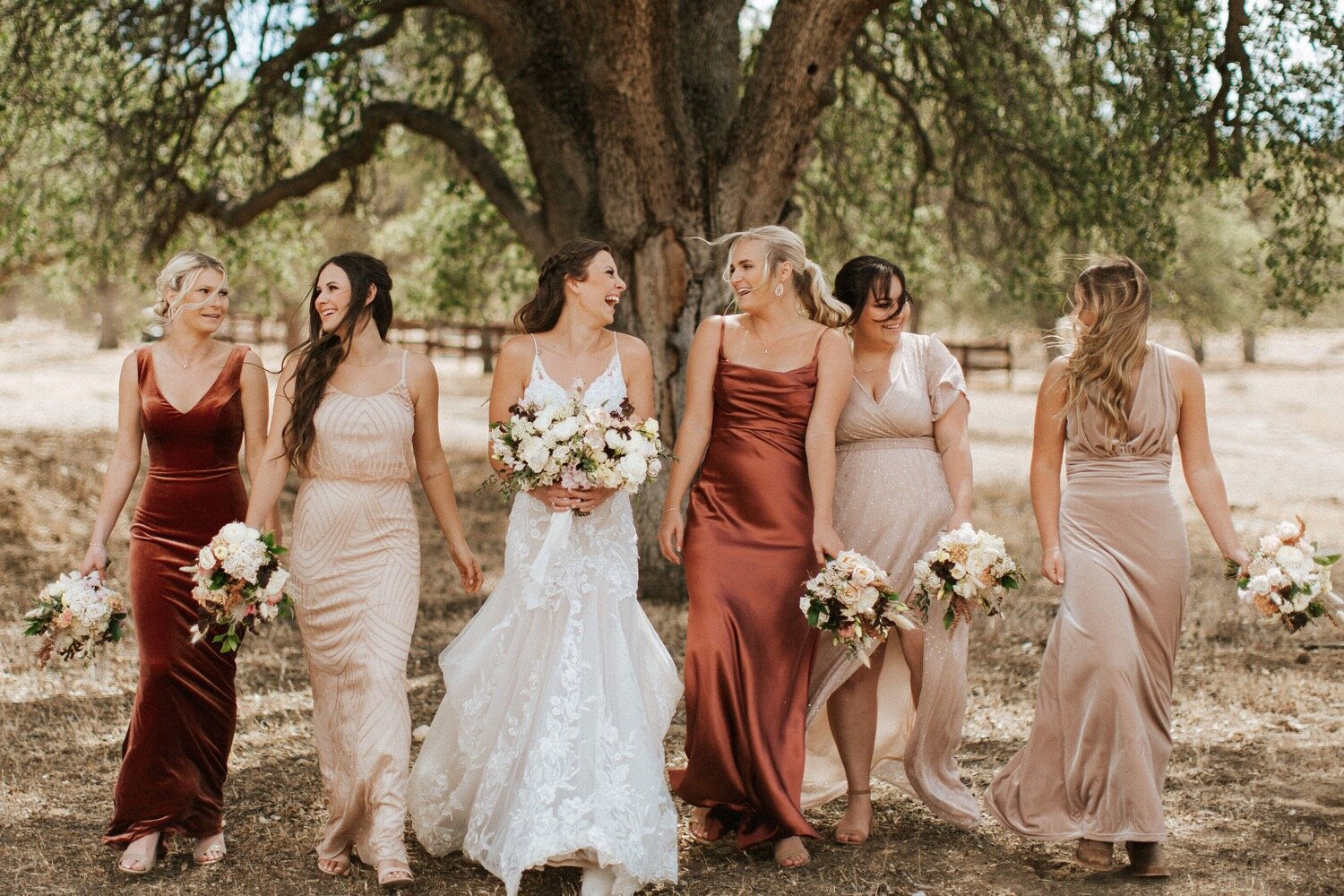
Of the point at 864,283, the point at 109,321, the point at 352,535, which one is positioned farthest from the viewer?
the point at 109,321

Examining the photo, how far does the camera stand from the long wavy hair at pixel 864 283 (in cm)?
544

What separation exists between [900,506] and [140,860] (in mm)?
3475

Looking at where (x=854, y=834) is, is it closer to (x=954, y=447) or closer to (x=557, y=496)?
(x=954, y=447)

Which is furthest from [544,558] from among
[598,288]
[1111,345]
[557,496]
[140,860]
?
[1111,345]

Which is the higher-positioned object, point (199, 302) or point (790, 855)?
point (199, 302)

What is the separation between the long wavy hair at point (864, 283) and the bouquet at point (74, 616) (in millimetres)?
3317

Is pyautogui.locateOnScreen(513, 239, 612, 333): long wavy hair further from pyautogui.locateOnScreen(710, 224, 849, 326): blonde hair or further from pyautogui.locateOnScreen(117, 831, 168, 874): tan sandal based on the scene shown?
pyautogui.locateOnScreen(117, 831, 168, 874): tan sandal

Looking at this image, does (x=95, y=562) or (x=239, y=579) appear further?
(x=95, y=562)

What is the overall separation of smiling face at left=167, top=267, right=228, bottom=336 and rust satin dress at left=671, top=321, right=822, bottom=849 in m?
2.15

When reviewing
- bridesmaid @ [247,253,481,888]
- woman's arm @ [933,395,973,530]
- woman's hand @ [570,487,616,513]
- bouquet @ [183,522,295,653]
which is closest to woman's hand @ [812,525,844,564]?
woman's arm @ [933,395,973,530]

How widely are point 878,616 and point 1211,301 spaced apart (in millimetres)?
31034

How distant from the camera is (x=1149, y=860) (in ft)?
15.8

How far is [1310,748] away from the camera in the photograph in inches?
259

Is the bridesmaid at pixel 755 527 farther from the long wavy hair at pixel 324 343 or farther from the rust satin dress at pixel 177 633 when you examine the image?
the rust satin dress at pixel 177 633
